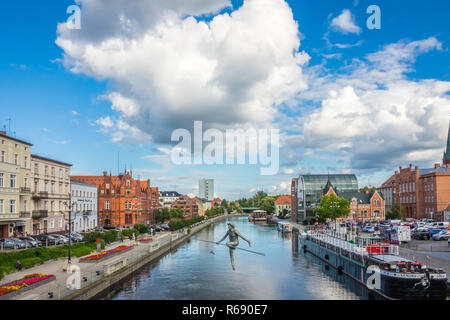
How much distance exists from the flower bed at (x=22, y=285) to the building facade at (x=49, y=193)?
2371 centimetres

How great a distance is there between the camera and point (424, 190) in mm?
91938

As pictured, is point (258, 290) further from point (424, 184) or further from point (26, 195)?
point (424, 184)

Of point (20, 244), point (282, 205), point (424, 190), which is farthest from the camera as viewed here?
point (282, 205)

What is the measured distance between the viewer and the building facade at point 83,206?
60500 mm

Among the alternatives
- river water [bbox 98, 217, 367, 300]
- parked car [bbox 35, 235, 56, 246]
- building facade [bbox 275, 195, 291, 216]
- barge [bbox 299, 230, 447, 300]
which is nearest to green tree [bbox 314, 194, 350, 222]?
river water [bbox 98, 217, 367, 300]

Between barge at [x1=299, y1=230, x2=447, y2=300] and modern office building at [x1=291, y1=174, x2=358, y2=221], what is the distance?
74.0 m

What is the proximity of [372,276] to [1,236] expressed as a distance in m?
37.8

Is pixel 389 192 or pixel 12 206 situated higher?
pixel 389 192

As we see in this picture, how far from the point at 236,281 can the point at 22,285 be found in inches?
668

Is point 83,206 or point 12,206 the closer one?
point 12,206

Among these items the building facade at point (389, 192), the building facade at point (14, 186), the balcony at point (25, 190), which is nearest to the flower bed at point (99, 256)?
the building facade at point (14, 186)

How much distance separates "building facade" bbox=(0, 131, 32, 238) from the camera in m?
40.8

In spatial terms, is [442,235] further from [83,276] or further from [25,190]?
[25,190]

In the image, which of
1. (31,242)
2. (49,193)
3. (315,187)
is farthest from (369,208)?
(31,242)
